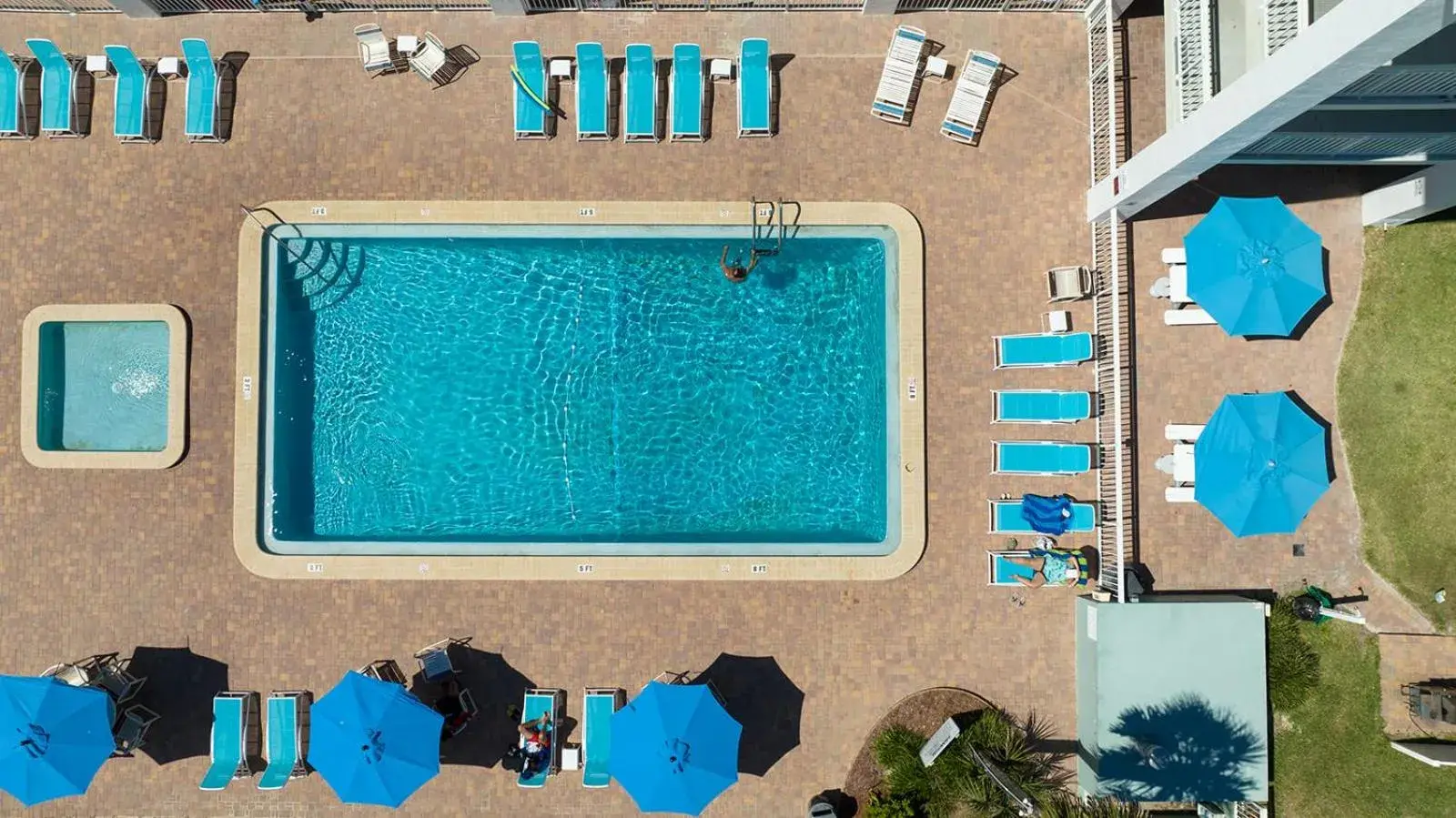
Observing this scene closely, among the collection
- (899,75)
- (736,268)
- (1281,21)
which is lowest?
(736,268)

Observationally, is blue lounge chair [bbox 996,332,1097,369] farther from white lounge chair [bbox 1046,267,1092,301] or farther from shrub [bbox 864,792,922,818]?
shrub [bbox 864,792,922,818]

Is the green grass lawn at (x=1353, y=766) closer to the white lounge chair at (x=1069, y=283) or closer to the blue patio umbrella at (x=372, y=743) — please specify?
the white lounge chair at (x=1069, y=283)

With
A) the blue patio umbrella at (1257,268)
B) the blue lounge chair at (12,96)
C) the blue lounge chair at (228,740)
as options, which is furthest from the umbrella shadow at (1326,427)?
the blue lounge chair at (12,96)

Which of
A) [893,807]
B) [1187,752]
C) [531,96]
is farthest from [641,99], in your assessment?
[1187,752]

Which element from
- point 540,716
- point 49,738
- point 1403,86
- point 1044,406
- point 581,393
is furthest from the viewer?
point 581,393

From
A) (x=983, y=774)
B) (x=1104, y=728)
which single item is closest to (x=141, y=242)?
(x=983, y=774)

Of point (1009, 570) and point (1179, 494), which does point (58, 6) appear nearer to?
point (1009, 570)
